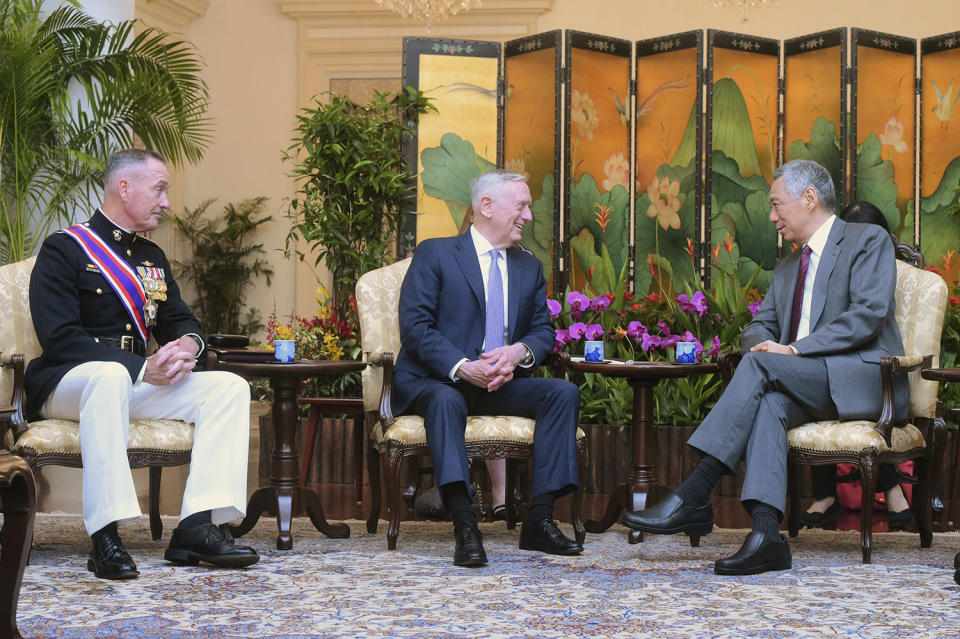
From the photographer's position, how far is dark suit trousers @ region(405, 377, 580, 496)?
11.7 feet

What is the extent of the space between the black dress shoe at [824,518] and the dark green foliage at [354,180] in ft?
8.75

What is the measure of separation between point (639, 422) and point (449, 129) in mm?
2633

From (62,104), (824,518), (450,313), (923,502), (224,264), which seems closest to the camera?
(923,502)

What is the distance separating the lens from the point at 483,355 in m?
3.81

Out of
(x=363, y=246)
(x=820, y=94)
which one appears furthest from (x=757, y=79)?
(x=363, y=246)

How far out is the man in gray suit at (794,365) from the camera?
3.41 m

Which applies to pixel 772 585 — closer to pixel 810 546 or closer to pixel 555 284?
pixel 810 546

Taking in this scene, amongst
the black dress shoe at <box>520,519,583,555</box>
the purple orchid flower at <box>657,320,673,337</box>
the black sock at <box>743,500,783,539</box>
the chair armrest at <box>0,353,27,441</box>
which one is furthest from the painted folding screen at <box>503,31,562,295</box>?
the chair armrest at <box>0,353,27,441</box>

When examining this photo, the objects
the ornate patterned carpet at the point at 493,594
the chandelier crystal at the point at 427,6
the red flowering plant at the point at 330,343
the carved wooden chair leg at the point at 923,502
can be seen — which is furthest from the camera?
the chandelier crystal at the point at 427,6

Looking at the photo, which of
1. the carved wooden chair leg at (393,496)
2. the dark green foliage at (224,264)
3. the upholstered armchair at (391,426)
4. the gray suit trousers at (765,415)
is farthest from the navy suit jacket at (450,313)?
the dark green foliage at (224,264)

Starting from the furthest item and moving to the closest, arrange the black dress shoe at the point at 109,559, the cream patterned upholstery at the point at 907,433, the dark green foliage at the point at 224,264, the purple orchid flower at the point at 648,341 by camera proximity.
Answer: the dark green foliage at the point at 224,264 → the purple orchid flower at the point at 648,341 → the cream patterned upholstery at the point at 907,433 → the black dress shoe at the point at 109,559

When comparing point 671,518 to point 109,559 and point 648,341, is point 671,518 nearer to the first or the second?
point 109,559

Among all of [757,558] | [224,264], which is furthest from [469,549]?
[224,264]

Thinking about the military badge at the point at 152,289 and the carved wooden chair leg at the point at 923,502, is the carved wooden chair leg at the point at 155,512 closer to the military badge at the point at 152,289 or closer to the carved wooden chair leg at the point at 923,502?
the military badge at the point at 152,289
